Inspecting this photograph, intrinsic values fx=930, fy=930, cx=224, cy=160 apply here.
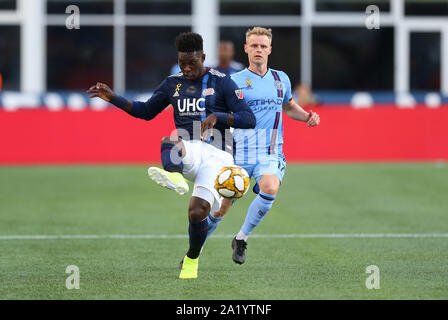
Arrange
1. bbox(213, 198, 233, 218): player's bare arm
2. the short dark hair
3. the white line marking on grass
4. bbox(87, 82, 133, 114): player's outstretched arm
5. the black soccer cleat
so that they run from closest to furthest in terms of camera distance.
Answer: the short dark hair < bbox(87, 82, 133, 114): player's outstretched arm < the black soccer cleat < bbox(213, 198, 233, 218): player's bare arm < the white line marking on grass

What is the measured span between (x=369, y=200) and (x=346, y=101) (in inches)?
402

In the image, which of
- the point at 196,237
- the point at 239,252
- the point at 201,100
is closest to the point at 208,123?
the point at 201,100

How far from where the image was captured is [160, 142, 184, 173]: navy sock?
7.70 meters

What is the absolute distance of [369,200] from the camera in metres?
14.3

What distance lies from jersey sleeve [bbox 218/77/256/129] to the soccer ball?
42 cm

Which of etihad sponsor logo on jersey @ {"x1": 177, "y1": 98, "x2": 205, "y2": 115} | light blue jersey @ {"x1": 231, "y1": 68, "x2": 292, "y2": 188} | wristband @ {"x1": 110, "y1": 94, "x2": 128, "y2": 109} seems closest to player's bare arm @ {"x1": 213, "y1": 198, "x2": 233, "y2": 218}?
light blue jersey @ {"x1": 231, "y1": 68, "x2": 292, "y2": 188}

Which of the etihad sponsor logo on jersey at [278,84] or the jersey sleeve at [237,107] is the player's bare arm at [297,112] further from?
the jersey sleeve at [237,107]

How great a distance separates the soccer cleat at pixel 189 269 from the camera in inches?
310

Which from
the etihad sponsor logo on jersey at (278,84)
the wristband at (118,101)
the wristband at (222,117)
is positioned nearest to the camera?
the wristband at (222,117)

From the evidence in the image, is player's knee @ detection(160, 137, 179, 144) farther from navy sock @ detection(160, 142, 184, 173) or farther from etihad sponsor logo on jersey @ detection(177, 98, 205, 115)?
etihad sponsor logo on jersey @ detection(177, 98, 205, 115)

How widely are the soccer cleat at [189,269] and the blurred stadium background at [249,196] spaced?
13 cm

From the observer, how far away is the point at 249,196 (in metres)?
14.8

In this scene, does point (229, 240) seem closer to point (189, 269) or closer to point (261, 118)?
point (261, 118)

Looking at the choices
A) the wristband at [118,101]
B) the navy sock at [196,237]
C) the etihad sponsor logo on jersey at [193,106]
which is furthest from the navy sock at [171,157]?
the wristband at [118,101]
